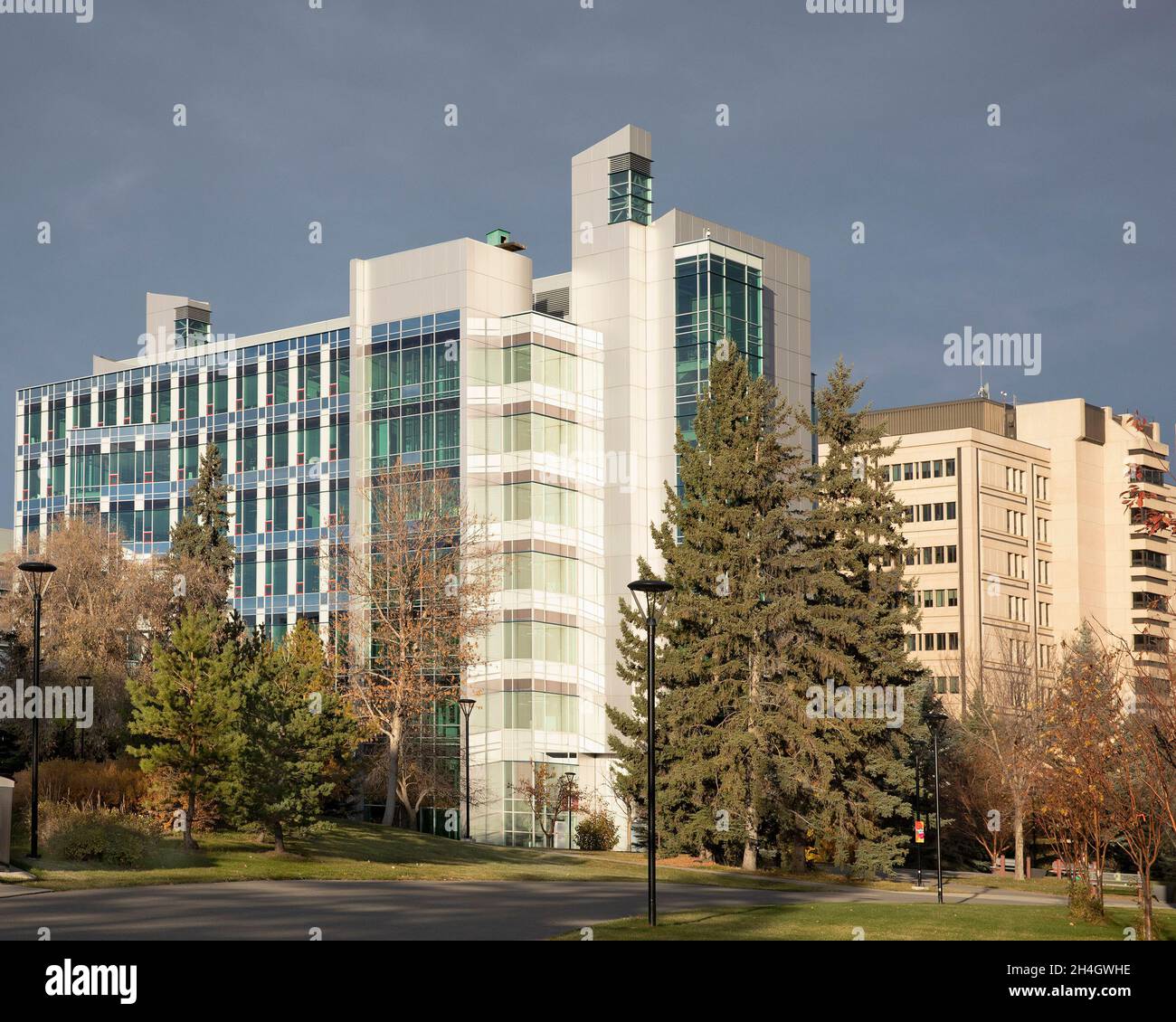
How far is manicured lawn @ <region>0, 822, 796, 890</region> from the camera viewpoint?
111 feet

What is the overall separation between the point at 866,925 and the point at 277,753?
18194mm

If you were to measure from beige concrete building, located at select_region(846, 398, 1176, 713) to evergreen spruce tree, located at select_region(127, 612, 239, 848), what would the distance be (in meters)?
79.4

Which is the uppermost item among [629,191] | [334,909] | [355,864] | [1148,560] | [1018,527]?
[629,191]

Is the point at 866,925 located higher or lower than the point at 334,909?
lower

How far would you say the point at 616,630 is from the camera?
69.1 meters

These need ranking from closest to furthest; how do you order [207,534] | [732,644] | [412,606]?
[732,644]
[412,606]
[207,534]

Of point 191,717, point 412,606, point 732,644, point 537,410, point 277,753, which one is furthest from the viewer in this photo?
point 537,410

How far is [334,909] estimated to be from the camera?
2820 centimetres

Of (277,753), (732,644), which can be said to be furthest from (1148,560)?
(277,753)

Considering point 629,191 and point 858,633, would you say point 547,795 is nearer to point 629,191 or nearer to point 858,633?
point 858,633

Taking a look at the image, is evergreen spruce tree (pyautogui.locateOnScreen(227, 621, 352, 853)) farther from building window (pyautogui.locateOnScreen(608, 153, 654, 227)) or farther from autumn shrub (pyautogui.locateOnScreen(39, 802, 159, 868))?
building window (pyautogui.locateOnScreen(608, 153, 654, 227))
